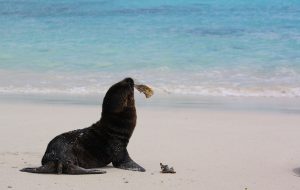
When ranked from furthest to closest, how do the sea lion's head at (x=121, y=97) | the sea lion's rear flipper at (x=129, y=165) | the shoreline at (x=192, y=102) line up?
the shoreline at (x=192, y=102), the sea lion's head at (x=121, y=97), the sea lion's rear flipper at (x=129, y=165)

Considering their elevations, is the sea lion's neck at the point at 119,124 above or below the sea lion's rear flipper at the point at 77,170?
above

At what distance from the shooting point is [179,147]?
6.42 metres

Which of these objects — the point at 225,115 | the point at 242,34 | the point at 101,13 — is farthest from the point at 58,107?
the point at 101,13

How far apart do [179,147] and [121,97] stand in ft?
4.26

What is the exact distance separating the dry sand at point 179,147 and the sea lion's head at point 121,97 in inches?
18.8

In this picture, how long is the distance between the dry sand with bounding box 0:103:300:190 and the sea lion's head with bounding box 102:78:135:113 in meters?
0.48

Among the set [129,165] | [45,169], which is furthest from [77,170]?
[129,165]

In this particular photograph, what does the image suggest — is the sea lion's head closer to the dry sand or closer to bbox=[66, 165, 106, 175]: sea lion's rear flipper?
the dry sand

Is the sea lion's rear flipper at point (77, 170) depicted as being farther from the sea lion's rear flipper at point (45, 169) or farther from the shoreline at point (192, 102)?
the shoreline at point (192, 102)

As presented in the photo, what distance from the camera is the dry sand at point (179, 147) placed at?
4.73 m

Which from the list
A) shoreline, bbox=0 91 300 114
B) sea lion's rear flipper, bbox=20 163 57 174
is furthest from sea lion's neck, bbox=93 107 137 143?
shoreline, bbox=0 91 300 114

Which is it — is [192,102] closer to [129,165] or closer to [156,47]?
[129,165]

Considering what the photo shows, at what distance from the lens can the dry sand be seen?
4730 mm

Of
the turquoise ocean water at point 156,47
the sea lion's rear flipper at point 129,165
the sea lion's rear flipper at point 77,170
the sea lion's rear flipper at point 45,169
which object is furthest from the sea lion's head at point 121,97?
the turquoise ocean water at point 156,47
